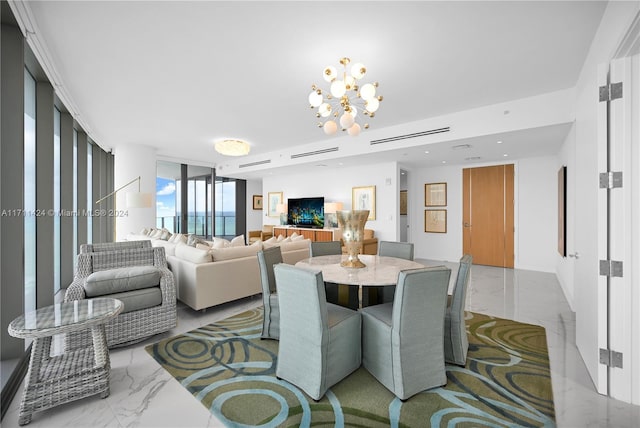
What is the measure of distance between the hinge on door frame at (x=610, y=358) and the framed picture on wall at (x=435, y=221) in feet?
17.5

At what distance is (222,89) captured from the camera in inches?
145

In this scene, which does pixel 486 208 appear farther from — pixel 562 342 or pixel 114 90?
pixel 114 90

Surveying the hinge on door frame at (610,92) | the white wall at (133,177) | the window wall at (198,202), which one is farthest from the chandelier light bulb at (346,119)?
the window wall at (198,202)

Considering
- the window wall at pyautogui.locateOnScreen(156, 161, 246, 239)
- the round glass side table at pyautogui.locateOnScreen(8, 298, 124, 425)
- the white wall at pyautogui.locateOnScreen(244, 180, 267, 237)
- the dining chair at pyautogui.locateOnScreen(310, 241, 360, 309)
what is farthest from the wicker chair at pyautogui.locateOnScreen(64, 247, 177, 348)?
the white wall at pyautogui.locateOnScreen(244, 180, 267, 237)

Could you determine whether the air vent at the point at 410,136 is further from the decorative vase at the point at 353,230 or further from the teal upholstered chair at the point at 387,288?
the decorative vase at the point at 353,230

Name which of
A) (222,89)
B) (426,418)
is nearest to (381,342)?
(426,418)

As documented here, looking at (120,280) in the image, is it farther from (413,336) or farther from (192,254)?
(413,336)

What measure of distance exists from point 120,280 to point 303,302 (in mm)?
1988

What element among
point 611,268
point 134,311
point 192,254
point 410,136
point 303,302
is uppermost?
point 410,136

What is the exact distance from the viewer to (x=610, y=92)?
1950 millimetres

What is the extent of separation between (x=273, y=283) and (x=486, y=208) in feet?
18.6

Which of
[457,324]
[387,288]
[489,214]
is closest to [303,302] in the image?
[457,324]

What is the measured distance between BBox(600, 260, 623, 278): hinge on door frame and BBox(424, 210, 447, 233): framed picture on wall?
5291mm

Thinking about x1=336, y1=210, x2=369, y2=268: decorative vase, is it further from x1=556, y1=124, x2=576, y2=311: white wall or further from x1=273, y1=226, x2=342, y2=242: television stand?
x1=273, y1=226, x2=342, y2=242: television stand
